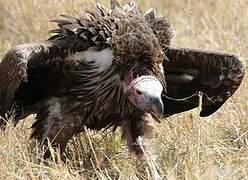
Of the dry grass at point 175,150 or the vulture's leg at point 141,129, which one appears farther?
the vulture's leg at point 141,129

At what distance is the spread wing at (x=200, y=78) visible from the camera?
6.71 m

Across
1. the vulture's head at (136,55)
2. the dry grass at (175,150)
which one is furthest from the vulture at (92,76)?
the dry grass at (175,150)

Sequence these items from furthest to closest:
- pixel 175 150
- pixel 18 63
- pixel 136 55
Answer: pixel 175 150, pixel 136 55, pixel 18 63

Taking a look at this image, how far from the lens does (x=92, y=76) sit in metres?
6.19

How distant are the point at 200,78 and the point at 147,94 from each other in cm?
104

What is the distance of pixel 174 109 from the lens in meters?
7.12

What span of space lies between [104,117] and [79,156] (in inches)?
14.0

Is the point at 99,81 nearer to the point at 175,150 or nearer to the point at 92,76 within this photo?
the point at 92,76

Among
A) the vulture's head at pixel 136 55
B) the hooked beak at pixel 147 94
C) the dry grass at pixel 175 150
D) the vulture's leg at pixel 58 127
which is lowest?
the dry grass at pixel 175 150

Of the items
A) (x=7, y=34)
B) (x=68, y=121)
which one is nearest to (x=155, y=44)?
(x=68, y=121)

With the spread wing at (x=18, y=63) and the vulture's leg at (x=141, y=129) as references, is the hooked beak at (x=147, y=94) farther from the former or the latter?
the spread wing at (x=18, y=63)

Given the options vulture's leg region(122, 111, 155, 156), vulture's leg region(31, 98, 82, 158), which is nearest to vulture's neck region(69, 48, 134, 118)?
vulture's leg region(31, 98, 82, 158)

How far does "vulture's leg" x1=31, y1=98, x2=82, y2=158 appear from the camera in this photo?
621 cm

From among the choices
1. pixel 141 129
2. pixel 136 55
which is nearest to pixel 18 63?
pixel 136 55
